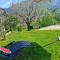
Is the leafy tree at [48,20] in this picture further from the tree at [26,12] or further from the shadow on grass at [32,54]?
the shadow on grass at [32,54]

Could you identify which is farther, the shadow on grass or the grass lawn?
the grass lawn

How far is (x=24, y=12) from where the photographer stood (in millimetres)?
40812

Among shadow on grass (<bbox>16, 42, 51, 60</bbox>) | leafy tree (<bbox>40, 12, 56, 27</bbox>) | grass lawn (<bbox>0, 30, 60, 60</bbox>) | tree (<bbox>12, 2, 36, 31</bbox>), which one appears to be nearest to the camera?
shadow on grass (<bbox>16, 42, 51, 60</bbox>)

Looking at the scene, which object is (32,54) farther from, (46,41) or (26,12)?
(26,12)

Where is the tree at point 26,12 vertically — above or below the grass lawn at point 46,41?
above

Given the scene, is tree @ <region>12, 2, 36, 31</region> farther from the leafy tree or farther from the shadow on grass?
the shadow on grass

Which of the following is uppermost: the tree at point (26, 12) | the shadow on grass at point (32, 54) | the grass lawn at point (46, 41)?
the tree at point (26, 12)

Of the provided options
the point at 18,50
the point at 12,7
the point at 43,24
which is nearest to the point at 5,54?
the point at 18,50

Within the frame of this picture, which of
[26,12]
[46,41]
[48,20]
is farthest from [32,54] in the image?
[26,12]

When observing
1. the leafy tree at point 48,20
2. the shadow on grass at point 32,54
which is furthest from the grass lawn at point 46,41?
the leafy tree at point 48,20

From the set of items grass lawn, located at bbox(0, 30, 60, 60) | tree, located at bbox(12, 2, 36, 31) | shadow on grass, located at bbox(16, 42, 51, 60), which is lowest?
grass lawn, located at bbox(0, 30, 60, 60)

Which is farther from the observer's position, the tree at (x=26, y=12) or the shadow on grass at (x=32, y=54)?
the tree at (x=26, y=12)

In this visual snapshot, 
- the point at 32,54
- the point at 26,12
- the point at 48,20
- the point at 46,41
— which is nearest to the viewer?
the point at 32,54

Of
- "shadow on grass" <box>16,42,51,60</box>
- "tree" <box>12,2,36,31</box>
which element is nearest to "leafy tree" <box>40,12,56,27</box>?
"tree" <box>12,2,36,31</box>
